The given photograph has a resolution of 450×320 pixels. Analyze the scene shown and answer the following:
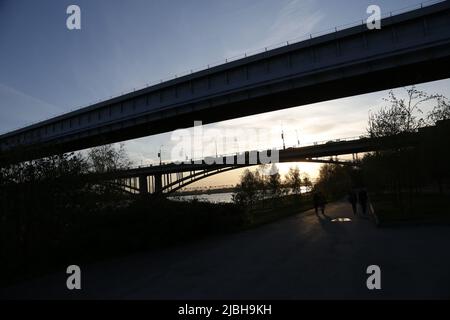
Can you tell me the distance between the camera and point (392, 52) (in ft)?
78.3

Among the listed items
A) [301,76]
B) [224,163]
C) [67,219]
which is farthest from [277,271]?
[224,163]

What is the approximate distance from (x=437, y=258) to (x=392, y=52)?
782 inches

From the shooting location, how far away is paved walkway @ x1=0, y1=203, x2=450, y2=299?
20.3 feet

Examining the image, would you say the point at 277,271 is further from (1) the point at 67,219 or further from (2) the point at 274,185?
(2) the point at 274,185

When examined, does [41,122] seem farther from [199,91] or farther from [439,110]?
[439,110]

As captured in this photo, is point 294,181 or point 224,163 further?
point 224,163

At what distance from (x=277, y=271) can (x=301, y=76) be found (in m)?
21.5

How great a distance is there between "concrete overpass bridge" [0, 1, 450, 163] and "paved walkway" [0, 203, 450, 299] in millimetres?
12503

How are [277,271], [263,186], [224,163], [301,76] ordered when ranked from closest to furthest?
[277,271], [301,76], [263,186], [224,163]

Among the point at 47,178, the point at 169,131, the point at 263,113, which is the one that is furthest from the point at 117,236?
the point at 169,131

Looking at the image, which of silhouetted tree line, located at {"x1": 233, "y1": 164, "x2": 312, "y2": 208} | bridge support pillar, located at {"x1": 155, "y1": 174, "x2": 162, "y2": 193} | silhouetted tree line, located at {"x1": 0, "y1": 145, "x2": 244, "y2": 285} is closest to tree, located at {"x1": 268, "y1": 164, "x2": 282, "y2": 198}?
silhouetted tree line, located at {"x1": 233, "y1": 164, "x2": 312, "y2": 208}

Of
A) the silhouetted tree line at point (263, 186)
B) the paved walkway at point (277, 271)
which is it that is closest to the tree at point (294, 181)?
the silhouetted tree line at point (263, 186)

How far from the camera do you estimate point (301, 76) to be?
26.6 meters

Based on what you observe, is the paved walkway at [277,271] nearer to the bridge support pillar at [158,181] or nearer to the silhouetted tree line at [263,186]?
the silhouetted tree line at [263,186]
